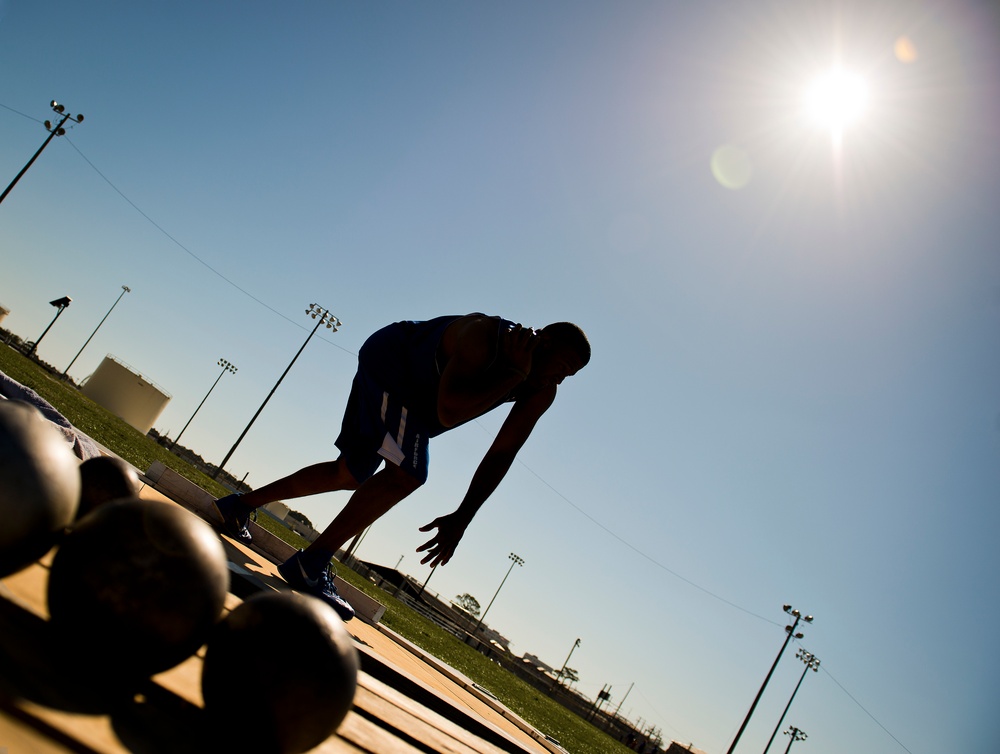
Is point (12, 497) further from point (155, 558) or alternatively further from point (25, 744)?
point (25, 744)

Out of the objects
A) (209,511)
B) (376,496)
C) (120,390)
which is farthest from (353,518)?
(120,390)

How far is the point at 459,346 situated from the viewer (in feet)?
10.3

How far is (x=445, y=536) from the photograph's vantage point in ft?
11.2

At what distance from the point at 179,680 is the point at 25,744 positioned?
0.58m

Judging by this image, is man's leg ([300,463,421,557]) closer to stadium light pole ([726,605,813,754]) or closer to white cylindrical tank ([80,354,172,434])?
stadium light pole ([726,605,813,754])

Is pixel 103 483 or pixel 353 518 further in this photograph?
pixel 353 518

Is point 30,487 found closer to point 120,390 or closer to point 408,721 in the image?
point 408,721

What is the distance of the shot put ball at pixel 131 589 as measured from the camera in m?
A: 1.16

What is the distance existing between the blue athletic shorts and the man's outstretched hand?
0.27 metres

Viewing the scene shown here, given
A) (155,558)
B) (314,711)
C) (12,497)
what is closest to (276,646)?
(314,711)

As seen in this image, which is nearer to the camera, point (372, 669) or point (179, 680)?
point (179, 680)

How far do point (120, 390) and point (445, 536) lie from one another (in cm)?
6716

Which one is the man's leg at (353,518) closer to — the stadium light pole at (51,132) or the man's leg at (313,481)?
the man's leg at (313,481)

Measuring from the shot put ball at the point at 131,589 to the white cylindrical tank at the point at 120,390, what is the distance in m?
68.1
